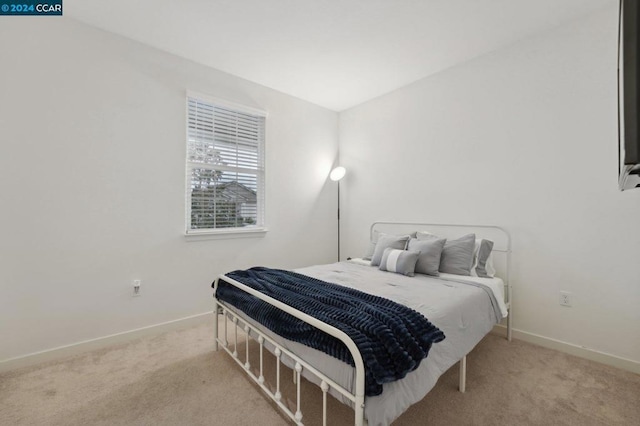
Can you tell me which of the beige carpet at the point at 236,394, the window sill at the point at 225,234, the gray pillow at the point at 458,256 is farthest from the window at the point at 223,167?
→ the gray pillow at the point at 458,256

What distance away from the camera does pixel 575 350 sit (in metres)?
2.36

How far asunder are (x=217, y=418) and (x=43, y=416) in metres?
0.99

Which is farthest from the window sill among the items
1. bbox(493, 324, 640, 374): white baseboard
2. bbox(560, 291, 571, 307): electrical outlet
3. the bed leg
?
bbox(560, 291, 571, 307): electrical outlet

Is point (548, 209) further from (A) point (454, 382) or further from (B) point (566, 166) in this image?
(A) point (454, 382)

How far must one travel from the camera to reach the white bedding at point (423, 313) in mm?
1262

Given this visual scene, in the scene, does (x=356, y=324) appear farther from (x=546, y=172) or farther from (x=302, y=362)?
(x=546, y=172)

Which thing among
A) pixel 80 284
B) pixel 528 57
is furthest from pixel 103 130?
pixel 528 57

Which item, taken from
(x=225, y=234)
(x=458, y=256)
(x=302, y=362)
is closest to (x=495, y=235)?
(x=458, y=256)

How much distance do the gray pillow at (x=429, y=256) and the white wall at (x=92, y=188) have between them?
6.24ft

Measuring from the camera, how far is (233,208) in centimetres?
332

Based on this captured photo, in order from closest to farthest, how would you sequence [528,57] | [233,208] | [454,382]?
[454,382], [528,57], [233,208]

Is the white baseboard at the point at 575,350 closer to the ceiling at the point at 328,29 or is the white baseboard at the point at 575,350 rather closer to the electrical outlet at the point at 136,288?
the ceiling at the point at 328,29

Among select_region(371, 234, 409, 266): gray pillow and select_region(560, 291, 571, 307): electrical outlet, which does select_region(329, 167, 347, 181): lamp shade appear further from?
select_region(560, 291, 571, 307): electrical outlet

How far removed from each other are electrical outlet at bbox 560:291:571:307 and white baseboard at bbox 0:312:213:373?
3245 millimetres
